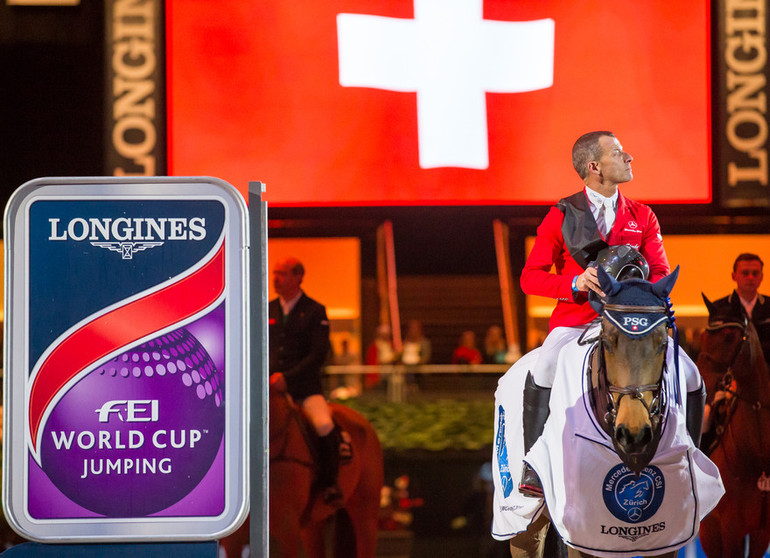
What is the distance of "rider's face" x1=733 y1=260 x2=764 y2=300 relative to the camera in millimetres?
5102

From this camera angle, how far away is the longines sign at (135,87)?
17.9 feet

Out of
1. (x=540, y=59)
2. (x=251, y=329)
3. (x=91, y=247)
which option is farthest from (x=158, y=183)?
(x=540, y=59)

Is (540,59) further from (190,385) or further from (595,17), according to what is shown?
(190,385)

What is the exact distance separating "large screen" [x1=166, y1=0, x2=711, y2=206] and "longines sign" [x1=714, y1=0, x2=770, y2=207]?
0.29 feet

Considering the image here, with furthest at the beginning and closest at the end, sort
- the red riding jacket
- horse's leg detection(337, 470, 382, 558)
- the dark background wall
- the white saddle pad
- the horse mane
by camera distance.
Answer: the dark background wall → horse's leg detection(337, 470, 382, 558) → the horse mane → the red riding jacket → the white saddle pad

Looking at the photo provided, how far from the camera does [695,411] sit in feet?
12.1

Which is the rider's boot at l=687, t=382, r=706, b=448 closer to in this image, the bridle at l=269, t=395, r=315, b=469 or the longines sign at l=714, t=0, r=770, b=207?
the longines sign at l=714, t=0, r=770, b=207

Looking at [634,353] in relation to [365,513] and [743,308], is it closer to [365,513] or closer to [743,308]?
[743,308]

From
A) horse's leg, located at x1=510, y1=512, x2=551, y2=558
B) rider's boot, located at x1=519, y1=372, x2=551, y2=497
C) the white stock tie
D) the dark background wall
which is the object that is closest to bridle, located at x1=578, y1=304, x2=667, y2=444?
A: rider's boot, located at x1=519, y1=372, x2=551, y2=497

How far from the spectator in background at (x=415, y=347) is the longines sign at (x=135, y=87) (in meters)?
1.70

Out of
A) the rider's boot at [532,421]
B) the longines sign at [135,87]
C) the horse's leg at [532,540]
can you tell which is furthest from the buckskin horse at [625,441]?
the longines sign at [135,87]

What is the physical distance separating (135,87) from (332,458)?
240 centimetres

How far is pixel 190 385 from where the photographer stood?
2.04 meters

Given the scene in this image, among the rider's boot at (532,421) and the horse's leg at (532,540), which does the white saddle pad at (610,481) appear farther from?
the horse's leg at (532,540)
